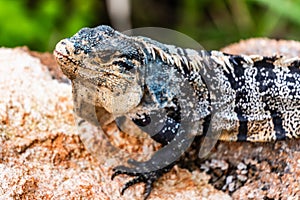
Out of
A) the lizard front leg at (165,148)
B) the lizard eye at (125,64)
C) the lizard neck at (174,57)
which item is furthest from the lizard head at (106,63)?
the lizard front leg at (165,148)

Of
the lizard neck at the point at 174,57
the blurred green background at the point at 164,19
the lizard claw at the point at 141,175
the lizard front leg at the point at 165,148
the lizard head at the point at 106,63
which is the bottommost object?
the lizard claw at the point at 141,175

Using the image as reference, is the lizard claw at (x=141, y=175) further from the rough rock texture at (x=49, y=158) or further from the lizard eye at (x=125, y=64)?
the lizard eye at (x=125, y=64)

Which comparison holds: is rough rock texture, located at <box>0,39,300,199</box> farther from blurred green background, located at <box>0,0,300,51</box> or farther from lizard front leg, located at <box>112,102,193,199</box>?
blurred green background, located at <box>0,0,300,51</box>

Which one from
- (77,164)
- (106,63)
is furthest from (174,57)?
(77,164)

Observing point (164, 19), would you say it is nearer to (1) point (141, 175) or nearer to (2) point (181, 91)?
(2) point (181, 91)

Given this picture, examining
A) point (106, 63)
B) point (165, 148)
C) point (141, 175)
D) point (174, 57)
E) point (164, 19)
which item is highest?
point (164, 19)

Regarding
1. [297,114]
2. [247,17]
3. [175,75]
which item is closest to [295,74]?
[297,114]

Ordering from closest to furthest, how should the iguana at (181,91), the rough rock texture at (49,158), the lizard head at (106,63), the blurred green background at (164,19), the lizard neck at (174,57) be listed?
the rough rock texture at (49,158) < the lizard head at (106,63) < the iguana at (181,91) < the lizard neck at (174,57) < the blurred green background at (164,19)
